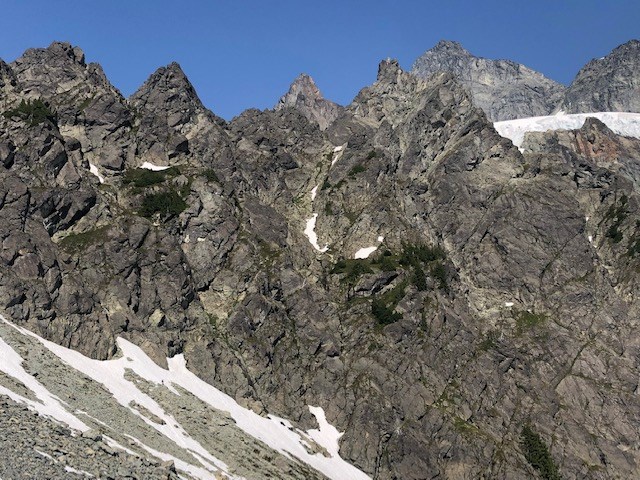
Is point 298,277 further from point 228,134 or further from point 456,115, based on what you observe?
point 456,115

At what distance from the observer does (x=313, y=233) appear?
440 ft

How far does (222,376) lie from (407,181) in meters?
69.0

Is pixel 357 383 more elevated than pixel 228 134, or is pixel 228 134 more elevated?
pixel 228 134

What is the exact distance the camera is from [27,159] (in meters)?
100

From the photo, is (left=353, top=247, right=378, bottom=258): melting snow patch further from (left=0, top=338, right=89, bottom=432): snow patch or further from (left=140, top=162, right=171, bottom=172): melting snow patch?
(left=0, top=338, right=89, bottom=432): snow patch

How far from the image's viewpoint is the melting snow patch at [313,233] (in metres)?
129

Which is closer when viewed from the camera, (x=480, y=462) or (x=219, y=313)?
(x=480, y=462)

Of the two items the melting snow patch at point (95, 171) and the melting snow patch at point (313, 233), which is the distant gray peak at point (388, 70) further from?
the melting snow patch at point (95, 171)

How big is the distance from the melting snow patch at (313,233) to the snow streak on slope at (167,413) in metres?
40.3

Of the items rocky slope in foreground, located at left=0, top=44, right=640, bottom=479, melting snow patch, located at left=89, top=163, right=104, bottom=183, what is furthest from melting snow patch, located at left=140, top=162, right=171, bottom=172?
melting snow patch, located at left=89, top=163, right=104, bottom=183

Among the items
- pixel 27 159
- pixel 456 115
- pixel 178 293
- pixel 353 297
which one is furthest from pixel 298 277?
pixel 456 115

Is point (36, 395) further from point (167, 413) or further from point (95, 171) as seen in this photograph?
point (95, 171)

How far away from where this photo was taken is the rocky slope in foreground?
91625 millimetres

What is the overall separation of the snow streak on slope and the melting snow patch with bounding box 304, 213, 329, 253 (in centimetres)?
4035
